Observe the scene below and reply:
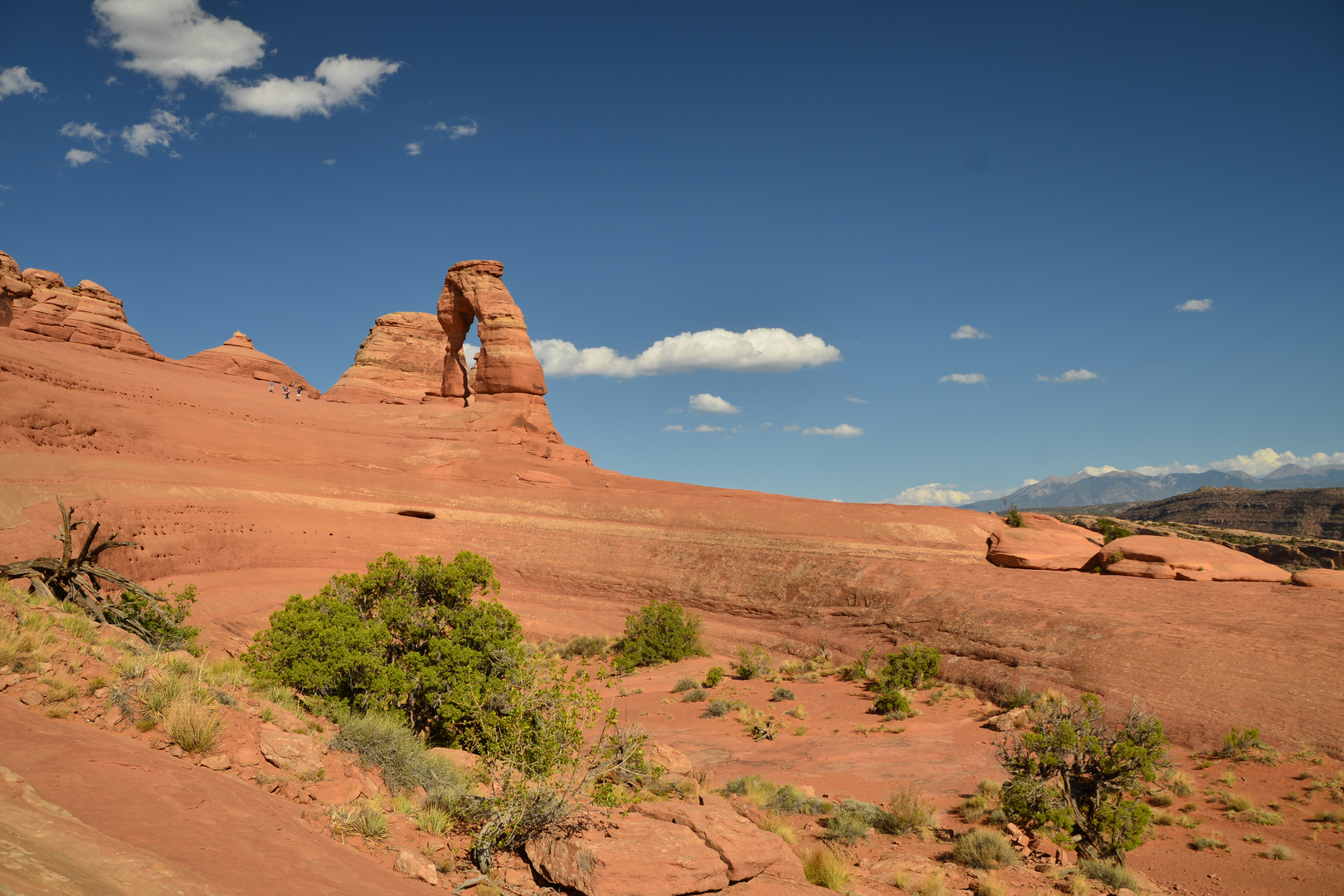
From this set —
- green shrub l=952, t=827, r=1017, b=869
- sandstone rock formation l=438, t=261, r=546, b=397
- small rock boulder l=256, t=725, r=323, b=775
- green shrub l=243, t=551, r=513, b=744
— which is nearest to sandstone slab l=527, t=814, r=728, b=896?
small rock boulder l=256, t=725, r=323, b=775

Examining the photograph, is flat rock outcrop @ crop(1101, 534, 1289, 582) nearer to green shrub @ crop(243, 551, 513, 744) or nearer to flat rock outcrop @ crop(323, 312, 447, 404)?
green shrub @ crop(243, 551, 513, 744)

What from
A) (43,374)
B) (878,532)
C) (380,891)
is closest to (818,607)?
(878,532)

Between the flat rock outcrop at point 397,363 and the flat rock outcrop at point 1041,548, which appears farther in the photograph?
the flat rock outcrop at point 397,363

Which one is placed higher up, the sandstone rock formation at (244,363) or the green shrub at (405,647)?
the sandstone rock formation at (244,363)

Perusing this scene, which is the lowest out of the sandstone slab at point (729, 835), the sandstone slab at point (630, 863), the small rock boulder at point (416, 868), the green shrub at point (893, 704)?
the green shrub at point (893, 704)

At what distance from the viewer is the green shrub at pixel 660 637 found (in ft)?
83.0

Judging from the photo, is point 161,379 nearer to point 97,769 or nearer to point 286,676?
point 286,676

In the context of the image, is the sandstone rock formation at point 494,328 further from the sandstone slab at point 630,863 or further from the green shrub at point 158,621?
the sandstone slab at point 630,863

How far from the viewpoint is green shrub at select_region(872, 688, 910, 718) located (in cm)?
1862

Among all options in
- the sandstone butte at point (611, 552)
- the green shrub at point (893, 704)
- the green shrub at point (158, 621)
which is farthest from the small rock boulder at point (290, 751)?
the green shrub at point (893, 704)

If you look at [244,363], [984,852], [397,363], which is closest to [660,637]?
[984,852]

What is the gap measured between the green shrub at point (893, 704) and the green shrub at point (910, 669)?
165 centimetres

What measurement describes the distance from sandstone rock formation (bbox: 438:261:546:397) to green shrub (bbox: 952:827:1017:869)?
40274 mm

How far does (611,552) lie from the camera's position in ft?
103
